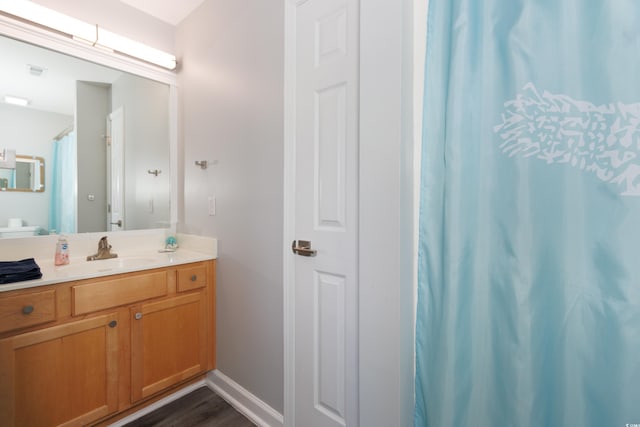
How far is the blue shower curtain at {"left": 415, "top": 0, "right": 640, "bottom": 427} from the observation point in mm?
661

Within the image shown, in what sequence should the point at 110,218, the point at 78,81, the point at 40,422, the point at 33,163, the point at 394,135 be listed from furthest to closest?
the point at 110,218, the point at 78,81, the point at 33,163, the point at 40,422, the point at 394,135

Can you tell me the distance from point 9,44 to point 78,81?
0.32 m

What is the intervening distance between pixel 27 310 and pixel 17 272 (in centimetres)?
18

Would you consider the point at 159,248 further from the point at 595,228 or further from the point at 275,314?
the point at 595,228

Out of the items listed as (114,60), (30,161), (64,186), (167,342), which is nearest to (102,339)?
(167,342)

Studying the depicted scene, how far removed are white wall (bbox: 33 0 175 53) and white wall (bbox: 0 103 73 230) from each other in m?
0.67

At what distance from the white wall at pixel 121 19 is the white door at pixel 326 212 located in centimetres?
143

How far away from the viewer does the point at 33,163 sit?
1664 mm

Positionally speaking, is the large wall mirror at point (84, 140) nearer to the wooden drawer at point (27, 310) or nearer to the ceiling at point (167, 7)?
the ceiling at point (167, 7)

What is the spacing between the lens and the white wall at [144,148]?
2061 millimetres

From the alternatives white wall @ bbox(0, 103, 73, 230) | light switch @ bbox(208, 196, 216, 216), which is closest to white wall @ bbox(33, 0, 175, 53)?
white wall @ bbox(0, 103, 73, 230)

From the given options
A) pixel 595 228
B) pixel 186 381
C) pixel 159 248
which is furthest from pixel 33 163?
pixel 595 228

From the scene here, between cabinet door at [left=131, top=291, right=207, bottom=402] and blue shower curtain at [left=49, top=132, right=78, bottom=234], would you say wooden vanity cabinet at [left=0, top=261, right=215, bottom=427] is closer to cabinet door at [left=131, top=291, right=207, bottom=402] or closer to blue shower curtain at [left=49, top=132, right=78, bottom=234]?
cabinet door at [left=131, top=291, right=207, bottom=402]

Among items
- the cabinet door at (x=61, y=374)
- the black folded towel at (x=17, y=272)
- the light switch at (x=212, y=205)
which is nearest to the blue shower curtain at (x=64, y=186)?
the black folded towel at (x=17, y=272)
